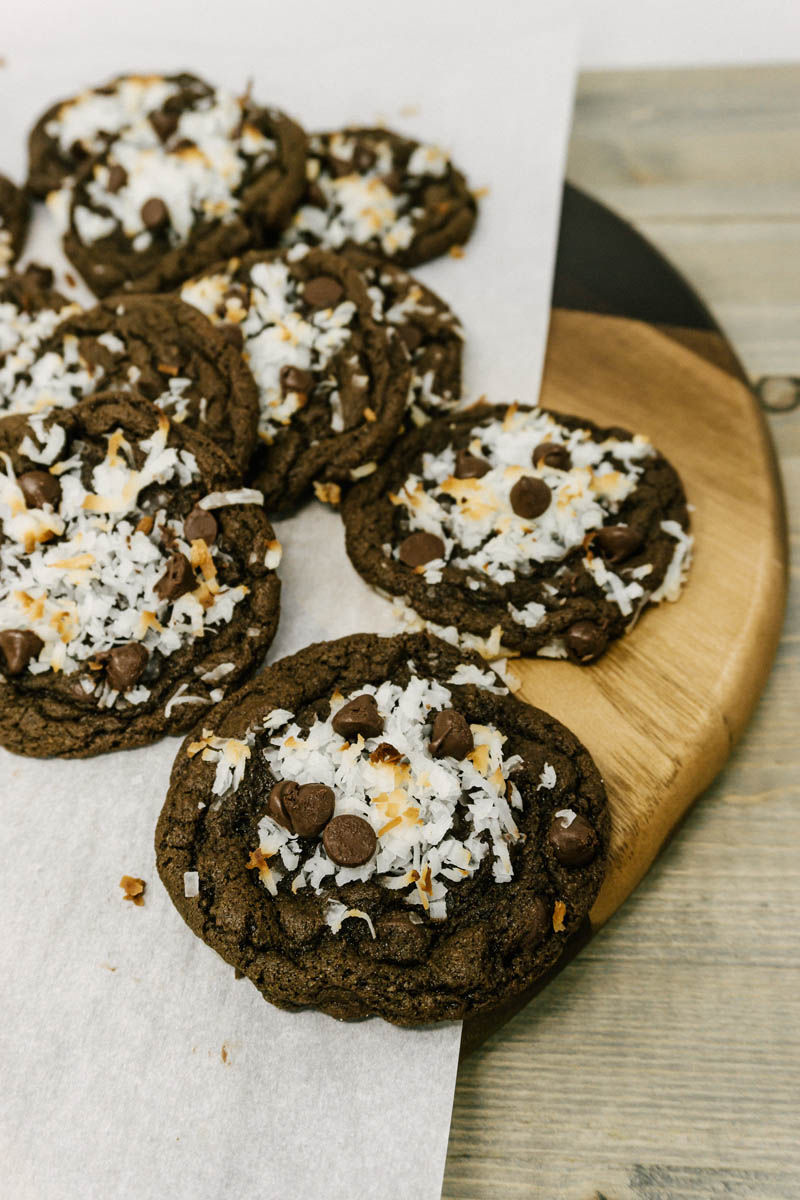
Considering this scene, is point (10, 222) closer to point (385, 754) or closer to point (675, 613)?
point (385, 754)

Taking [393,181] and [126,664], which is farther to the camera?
[393,181]

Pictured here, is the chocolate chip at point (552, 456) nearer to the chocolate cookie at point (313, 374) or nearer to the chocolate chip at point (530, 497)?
the chocolate chip at point (530, 497)

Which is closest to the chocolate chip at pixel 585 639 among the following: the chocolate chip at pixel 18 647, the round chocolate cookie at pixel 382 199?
the chocolate chip at pixel 18 647

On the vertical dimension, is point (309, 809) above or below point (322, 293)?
below

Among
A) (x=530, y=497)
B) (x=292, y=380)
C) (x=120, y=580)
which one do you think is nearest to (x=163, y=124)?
(x=292, y=380)

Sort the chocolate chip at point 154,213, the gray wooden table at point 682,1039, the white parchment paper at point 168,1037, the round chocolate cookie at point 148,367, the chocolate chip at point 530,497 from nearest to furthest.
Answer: the white parchment paper at point 168,1037
the gray wooden table at point 682,1039
the chocolate chip at point 530,497
the round chocolate cookie at point 148,367
the chocolate chip at point 154,213
